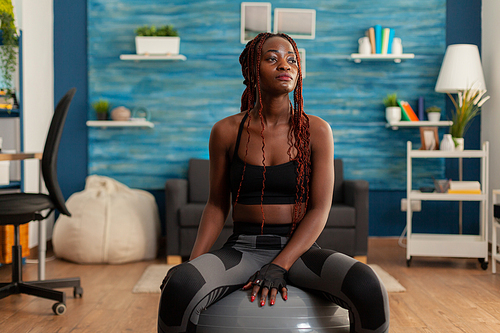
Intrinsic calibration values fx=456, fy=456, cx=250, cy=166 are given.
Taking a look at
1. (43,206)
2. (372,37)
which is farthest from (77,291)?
(372,37)

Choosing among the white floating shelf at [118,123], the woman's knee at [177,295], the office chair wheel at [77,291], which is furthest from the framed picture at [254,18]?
the woman's knee at [177,295]

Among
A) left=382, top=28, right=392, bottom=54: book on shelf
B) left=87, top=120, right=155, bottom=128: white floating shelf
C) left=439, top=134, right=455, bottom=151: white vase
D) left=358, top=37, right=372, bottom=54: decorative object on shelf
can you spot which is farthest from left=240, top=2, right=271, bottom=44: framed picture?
left=439, top=134, right=455, bottom=151: white vase

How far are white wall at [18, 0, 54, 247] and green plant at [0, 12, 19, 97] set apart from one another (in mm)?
269

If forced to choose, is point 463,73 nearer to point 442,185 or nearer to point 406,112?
point 406,112

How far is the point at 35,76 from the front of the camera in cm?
357

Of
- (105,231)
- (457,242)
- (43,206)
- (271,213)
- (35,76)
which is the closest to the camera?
(271,213)

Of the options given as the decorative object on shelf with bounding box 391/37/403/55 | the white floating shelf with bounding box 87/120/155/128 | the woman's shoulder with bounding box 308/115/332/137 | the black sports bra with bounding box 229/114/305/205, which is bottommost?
the black sports bra with bounding box 229/114/305/205

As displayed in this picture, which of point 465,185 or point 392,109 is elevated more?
point 392,109

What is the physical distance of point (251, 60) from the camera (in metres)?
1.33

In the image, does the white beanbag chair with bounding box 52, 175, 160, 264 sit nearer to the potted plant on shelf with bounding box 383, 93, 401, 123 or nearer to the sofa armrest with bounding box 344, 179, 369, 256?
the sofa armrest with bounding box 344, 179, 369, 256

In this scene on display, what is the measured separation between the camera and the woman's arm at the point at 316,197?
4.00 ft

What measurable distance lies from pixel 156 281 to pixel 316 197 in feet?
5.71

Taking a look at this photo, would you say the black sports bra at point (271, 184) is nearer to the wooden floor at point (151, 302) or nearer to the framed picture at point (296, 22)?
the wooden floor at point (151, 302)

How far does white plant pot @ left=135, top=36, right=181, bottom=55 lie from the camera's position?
376 centimetres
